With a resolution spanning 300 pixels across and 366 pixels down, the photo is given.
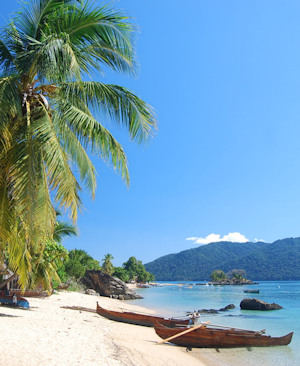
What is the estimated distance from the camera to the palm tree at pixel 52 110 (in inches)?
209

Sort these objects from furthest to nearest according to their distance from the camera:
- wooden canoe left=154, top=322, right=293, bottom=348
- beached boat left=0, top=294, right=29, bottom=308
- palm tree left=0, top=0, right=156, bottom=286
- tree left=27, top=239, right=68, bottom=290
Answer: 1. tree left=27, top=239, right=68, bottom=290
2. beached boat left=0, top=294, right=29, bottom=308
3. wooden canoe left=154, top=322, right=293, bottom=348
4. palm tree left=0, top=0, right=156, bottom=286

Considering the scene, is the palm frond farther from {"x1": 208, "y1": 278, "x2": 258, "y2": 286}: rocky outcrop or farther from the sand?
{"x1": 208, "y1": 278, "x2": 258, "y2": 286}: rocky outcrop

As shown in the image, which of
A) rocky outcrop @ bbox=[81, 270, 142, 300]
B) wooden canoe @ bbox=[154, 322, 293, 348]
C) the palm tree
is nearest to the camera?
the palm tree

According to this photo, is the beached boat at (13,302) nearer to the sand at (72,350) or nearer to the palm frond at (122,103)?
the sand at (72,350)

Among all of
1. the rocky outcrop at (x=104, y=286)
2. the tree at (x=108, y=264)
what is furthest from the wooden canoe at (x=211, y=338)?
the tree at (x=108, y=264)

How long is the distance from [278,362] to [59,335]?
8.42 m

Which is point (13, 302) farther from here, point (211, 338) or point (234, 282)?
point (234, 282)

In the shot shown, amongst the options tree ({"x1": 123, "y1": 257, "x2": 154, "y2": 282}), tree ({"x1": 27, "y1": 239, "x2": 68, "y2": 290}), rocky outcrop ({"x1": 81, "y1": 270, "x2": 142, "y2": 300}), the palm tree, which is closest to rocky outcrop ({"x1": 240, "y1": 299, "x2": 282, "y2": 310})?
rocky outcrop ({"x1": 81, "y1": 270, "x2": 142, "y2": 300})

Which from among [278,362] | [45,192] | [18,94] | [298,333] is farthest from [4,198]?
[298,333]

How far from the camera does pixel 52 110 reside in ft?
20.3

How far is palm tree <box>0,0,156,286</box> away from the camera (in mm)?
5297

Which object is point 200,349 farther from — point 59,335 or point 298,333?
point 298,333

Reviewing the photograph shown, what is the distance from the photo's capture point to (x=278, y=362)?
1214 cm

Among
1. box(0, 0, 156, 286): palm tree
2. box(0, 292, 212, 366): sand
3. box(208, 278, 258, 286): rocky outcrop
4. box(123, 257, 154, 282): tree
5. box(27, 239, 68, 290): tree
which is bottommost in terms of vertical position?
box(208, 278, 258, 286): rocky outcrop
